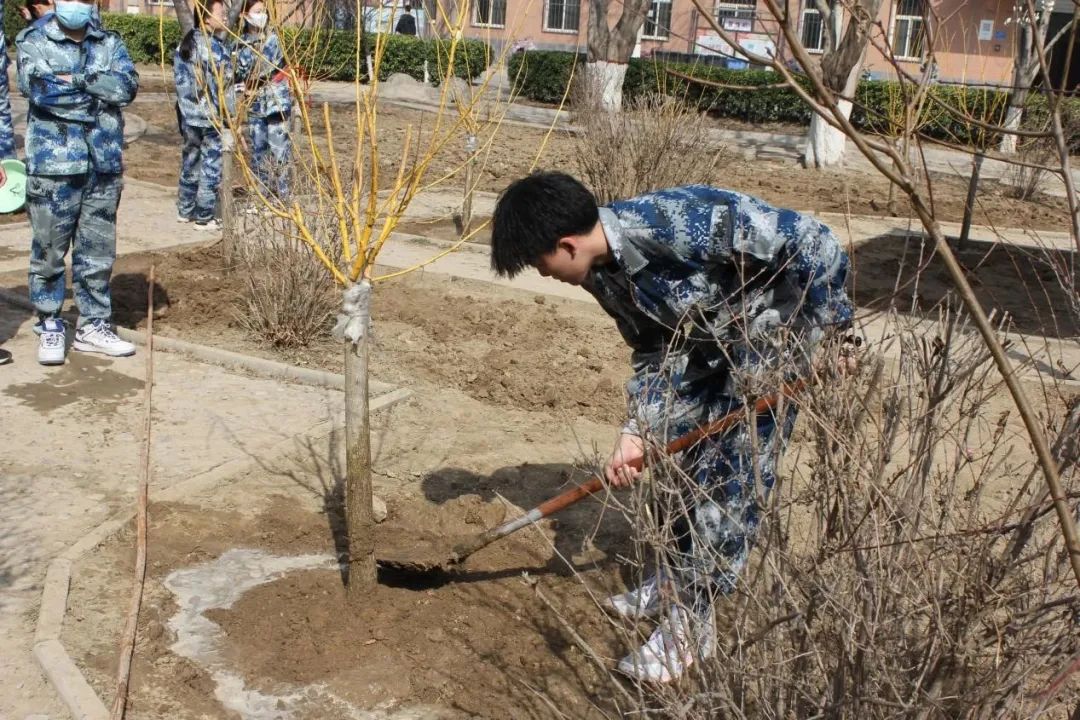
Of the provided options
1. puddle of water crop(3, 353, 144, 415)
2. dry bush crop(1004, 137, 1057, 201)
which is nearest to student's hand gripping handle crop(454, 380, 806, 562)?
puddle of water crop(3, 353, 144, 415)

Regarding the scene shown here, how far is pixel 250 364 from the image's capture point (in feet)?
19.3

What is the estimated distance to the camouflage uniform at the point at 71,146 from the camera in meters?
5.38

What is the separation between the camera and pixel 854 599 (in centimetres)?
217

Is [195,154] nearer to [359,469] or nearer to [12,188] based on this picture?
[12,188]

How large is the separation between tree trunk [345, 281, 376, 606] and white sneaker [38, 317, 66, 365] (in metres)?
2.72

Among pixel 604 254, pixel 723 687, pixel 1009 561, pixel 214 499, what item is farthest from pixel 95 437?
pixel 1009 561

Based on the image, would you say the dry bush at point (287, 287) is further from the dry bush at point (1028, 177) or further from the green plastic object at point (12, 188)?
the dry bush at point (1028, 177)

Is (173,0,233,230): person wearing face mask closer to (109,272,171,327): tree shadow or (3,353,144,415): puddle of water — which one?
(109,272,171,327): tree shadow

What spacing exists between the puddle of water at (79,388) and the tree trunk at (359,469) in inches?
81.6

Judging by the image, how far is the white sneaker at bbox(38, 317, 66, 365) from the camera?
18.5ft

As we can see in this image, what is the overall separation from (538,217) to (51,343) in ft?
11.8

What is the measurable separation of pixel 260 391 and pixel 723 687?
3745 mm

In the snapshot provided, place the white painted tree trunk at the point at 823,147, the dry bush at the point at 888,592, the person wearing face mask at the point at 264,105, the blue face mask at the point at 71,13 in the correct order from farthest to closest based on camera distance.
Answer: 1. the white painted tree trunk at the point at 823,147
2. the person wearing face mask at the point at 264,105
3. the blue face mask at the point at 71,13
4. the dry bush at the point at 888,592

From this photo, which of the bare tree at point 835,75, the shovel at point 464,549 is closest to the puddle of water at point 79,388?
the shovel at point 464,549
